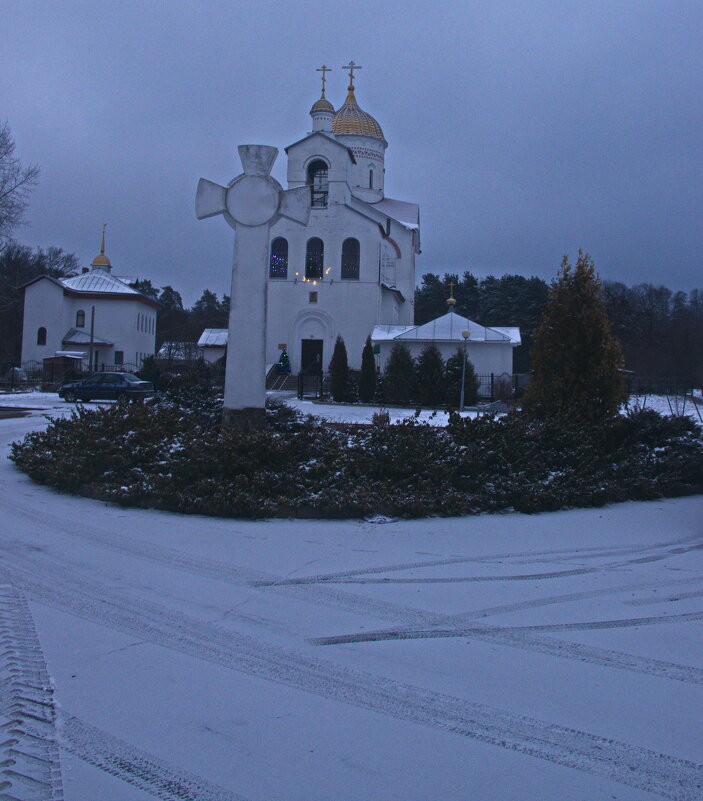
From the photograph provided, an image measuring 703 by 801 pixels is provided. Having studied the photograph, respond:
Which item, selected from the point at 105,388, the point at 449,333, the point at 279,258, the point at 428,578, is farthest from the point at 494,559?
the point at 279,258

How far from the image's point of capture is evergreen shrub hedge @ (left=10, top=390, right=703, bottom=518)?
8.62 m

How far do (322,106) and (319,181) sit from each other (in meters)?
9.94

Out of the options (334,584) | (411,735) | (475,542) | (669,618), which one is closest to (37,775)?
(411,735)

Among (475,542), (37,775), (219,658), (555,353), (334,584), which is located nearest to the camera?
(37,775)

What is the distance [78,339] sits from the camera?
53.2 m

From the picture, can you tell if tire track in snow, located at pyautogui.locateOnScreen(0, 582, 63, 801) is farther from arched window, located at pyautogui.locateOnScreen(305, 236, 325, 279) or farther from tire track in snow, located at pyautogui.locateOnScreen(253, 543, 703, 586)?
arched window, located at pyautogui.locateOnScreen(305, 236, 325, 279)

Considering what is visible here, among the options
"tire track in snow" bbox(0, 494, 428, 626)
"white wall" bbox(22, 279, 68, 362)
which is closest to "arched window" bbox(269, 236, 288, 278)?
"white wall" bbox(22, 279, 68, 362)

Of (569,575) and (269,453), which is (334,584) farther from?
(269,453)

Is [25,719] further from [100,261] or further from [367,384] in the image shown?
[100,261]

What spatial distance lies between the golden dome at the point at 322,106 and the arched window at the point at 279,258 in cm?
1266

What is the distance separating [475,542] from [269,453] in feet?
10.1

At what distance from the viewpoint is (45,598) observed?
5387 millimetres

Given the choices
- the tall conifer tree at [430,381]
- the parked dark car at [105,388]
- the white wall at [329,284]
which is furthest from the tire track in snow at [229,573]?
the white wall at [329,284]

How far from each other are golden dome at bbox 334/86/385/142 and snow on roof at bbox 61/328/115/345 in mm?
22813
